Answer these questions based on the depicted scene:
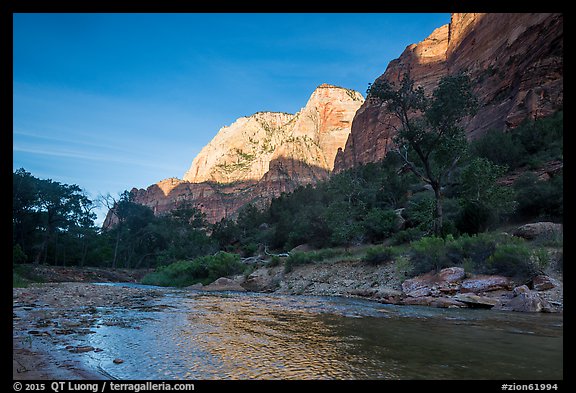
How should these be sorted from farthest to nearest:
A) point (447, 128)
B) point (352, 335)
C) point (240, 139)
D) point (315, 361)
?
point (240, 139) < point (447, 128) < point (352, 335) < point (315, 361)

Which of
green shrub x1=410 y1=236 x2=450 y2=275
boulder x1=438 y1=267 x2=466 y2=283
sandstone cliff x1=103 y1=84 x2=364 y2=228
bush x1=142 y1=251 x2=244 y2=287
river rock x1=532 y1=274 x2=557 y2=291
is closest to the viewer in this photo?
river rock x1=532 y1=274 x2=557 y2=291

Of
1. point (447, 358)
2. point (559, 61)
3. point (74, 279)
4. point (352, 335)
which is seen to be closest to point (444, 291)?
point (352, 335)

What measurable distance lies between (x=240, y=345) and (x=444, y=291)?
9.06 meters

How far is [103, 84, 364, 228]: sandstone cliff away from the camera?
14188cm

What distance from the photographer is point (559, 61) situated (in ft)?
134

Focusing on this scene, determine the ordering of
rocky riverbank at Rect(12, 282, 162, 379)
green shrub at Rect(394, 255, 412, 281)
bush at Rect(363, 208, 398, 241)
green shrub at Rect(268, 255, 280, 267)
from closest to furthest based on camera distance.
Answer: rocky riverbank at Rect(12, 282, 162, 379), green shrub at Rect(394, 255, 412, 281), green shrub at Rect(268, 255, 280, 267), bush at Rect(363, 208, 398, 241)

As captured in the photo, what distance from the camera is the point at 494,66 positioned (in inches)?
2290

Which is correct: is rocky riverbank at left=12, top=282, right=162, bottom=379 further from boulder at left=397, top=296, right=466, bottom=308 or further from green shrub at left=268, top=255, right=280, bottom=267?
green shrub at left=268, top=255, right=280, bottom=267

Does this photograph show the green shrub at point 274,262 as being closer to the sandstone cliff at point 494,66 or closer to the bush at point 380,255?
the bush at point 380,255

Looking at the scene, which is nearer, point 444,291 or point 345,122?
point 444,291

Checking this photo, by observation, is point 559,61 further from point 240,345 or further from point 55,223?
point 55,223

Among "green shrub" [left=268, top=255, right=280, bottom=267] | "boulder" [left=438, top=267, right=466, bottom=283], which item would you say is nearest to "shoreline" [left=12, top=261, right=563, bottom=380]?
"boulder" [left=438, top=267, right=466, bottom=283]

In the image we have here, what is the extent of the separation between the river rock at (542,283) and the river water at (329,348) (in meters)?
2.88

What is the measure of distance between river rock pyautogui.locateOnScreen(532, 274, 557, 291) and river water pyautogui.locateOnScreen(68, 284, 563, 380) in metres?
2.88
